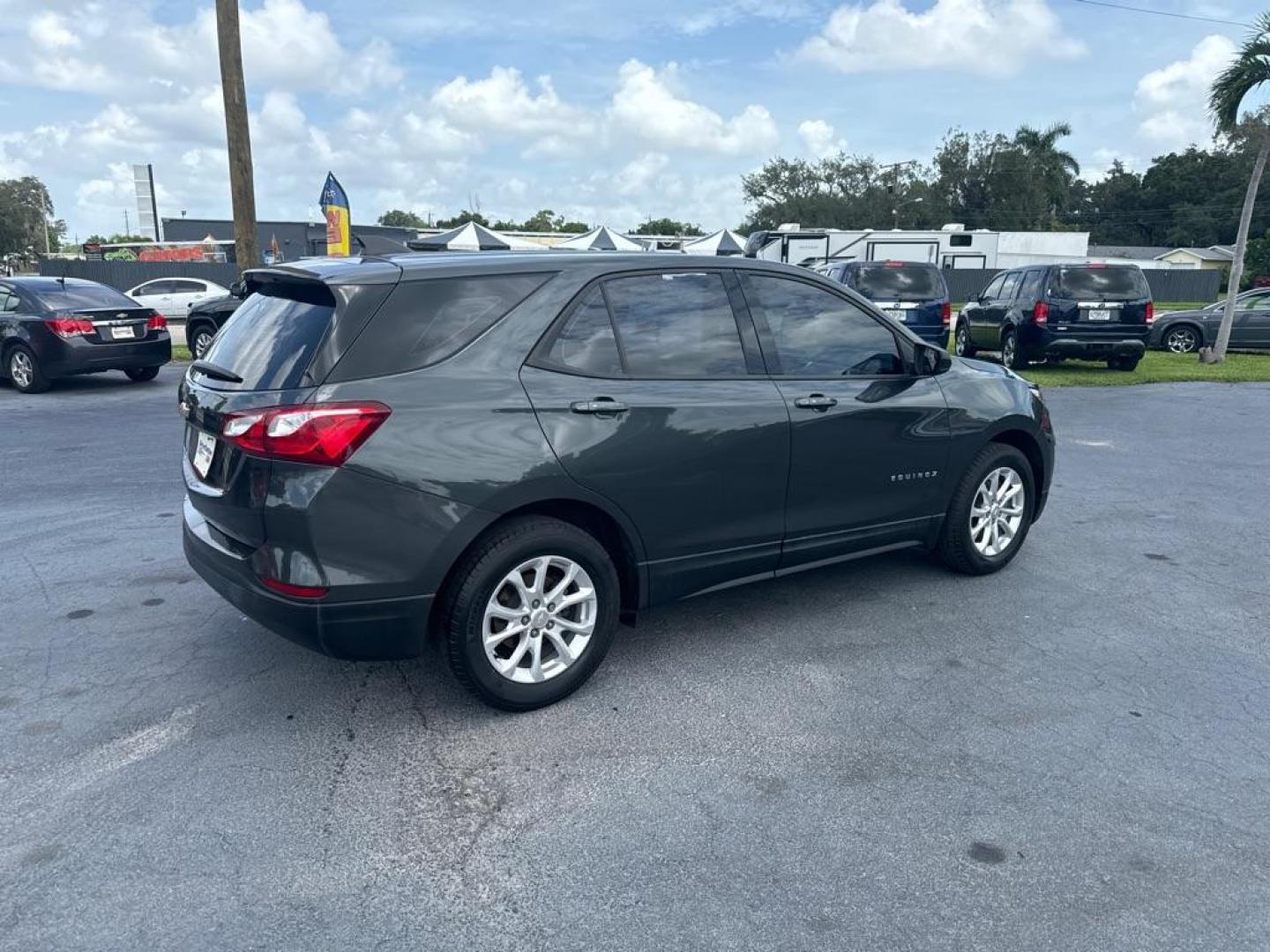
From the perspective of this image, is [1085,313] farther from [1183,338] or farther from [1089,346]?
[1183,338]

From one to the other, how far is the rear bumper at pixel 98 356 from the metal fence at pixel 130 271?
24.4m

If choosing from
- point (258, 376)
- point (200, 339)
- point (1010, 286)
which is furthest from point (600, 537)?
point (1010, 286)

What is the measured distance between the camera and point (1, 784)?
309cm

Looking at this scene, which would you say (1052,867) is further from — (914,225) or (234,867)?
(914,225)

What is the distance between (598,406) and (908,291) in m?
12.0

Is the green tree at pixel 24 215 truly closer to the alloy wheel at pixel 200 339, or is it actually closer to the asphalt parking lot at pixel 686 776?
the alloy wheel at pixel 200 339

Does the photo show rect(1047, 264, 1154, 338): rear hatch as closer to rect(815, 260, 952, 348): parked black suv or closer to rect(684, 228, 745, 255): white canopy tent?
rect(815, 260, 952, 348): parked black suv

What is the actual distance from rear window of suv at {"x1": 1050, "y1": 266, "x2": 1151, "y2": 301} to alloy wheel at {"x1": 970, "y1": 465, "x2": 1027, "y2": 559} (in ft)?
34.1

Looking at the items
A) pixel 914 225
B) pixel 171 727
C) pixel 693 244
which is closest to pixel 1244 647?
pixel 171 727

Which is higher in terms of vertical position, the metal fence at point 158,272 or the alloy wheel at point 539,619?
the metal fence at point 158,272

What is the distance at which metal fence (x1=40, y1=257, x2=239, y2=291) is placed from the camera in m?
35.0

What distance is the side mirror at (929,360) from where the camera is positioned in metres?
4.78

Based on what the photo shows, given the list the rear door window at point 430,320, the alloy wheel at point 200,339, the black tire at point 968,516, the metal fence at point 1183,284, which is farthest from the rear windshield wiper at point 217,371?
the metal fence at point 1183,284

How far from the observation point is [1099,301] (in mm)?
14297
